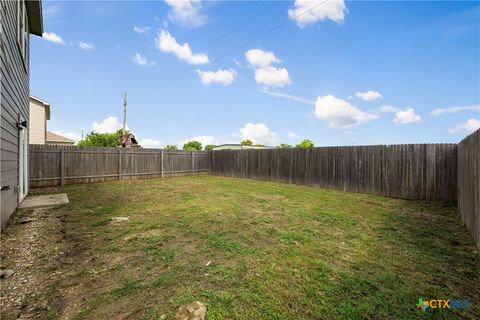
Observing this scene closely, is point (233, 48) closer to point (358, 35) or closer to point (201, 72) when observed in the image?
point (201, 72)

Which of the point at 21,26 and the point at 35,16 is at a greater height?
the point at 35,16

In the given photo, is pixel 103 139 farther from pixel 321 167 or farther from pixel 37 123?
pixel 321 167

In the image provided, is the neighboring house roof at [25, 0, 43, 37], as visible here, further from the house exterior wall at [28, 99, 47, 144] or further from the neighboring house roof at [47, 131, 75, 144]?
the neighboring house roof at [47, 131, 75, 144]

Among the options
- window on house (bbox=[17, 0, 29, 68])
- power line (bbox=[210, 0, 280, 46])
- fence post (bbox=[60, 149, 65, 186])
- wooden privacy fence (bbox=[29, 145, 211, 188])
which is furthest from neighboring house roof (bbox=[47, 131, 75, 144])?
window on house (bbox=[17, 0, 29, 68])

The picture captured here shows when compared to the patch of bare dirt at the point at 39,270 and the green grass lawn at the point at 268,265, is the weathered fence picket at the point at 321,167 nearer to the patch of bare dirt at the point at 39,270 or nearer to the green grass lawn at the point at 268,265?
the green grass lawn at the point at 268,265

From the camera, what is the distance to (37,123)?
15.9m

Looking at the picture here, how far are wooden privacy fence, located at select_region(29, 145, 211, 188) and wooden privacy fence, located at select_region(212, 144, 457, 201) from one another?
16.7 ft

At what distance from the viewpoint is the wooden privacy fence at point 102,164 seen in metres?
8.78

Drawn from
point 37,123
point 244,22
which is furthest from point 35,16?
point 37,123

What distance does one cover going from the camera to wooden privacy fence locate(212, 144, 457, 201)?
634 centimetres

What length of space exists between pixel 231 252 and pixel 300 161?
791cm

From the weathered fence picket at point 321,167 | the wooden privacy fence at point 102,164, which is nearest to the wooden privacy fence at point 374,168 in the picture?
the weathered fence picket at point 321,167

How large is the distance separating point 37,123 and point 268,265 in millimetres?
20771

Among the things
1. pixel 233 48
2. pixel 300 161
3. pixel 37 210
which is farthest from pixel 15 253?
pixel 233 48
